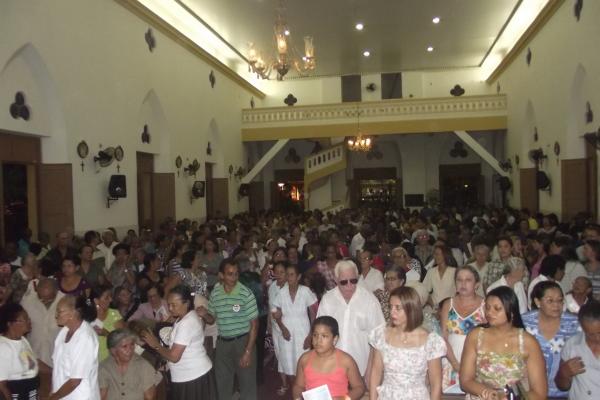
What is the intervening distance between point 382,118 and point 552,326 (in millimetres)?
15102

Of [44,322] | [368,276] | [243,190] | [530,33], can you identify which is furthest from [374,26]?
[44,322]

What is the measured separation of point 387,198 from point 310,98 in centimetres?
538

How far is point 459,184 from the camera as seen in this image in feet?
75.0

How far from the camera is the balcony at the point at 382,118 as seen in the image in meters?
18.0

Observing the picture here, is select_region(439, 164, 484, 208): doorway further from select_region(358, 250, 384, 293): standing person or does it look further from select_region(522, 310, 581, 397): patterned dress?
select_region(522, 310, 581, 397): patterned dress

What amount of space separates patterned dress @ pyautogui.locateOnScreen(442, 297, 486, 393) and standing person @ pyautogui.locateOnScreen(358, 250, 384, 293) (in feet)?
5.52

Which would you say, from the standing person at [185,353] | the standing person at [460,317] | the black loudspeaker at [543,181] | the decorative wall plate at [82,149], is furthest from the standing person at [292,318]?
the black loudspeaker at [543,181]

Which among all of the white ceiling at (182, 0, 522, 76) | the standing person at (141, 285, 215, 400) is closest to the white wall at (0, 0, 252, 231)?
the white ceiling at (182, 0, 522, 76)

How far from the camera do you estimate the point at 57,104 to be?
9.25 meters

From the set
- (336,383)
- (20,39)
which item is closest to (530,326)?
(336,383)

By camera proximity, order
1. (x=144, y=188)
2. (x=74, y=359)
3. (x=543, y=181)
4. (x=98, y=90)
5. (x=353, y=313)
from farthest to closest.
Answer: (x=543, y=181), (x=144, y=188), (x=98, y=90), (x=353, y=313), (x=74, y=359)

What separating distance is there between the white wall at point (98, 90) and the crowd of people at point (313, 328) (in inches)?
108

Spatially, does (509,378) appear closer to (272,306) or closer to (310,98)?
(272,306)

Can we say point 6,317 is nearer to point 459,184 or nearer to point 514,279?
point 514,279
